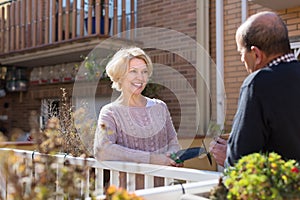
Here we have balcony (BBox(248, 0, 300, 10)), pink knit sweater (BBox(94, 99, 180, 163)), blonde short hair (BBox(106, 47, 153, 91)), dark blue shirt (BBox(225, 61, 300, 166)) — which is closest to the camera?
dark blue shirt (BBox(225, 61, 300, 166))

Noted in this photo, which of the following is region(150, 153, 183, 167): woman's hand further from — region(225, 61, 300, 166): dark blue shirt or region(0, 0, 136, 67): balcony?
region(0, 0, 136, 67): balcony

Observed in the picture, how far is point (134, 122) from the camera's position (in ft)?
8.56

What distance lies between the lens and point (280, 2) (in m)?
4.49

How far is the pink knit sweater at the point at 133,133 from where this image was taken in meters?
2.41

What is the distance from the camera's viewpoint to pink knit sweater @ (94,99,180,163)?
2412 mm

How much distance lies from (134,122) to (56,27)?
4819 mm

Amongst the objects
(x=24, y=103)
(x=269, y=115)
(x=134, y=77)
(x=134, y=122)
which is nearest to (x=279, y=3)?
(x=134, y=77)

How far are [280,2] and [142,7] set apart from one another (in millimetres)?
2463

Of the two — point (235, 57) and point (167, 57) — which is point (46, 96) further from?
point (235, 57)

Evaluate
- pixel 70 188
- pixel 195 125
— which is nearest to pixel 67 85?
pixel 195 125

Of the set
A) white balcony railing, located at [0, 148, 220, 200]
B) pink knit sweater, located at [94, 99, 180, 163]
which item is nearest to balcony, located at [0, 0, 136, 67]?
pink knit sweater, located at [94, 99, 180, 163]

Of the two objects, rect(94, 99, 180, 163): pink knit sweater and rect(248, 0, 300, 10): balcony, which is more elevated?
rect(248, 0, 300, 10): balcony

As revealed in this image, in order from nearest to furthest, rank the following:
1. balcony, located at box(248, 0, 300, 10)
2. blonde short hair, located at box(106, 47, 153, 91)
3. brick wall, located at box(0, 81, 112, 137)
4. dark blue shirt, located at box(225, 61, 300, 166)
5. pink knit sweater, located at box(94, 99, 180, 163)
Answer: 1. dark blue shirt, located at box(225, 61, 300, 166)
2. pink knit sweater, located at box(94, 99, 180, 163)
3. blonde short hair, located at box(106, 47, 153, 91)
4. balcony, located at box(248, 0, 300, 10)
5. brick wall, located at box(0, 81, 112, 137)

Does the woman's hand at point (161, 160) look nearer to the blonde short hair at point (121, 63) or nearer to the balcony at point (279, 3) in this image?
the blonde short hair at point (121, 63)
